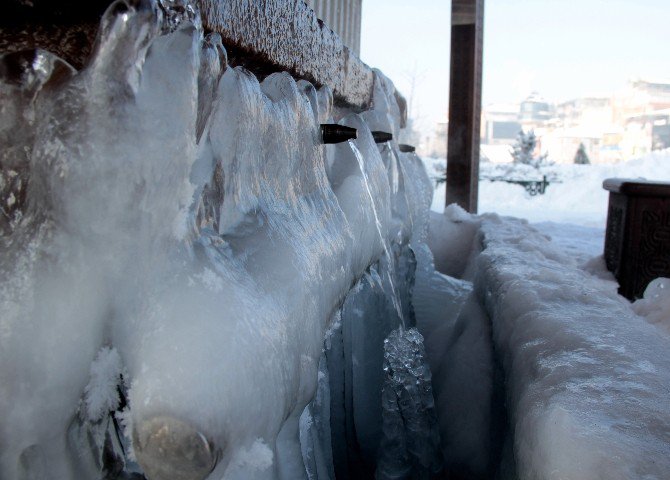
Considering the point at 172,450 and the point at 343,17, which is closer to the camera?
the point at 172,450

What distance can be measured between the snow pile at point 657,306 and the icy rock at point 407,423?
1271mm

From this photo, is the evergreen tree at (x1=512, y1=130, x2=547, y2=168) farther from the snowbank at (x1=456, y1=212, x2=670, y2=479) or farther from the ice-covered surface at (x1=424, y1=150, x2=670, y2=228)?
the snowbank at (x1=456, y1=212, x2=670, y2=479)

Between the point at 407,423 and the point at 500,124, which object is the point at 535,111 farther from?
the point at 407,423

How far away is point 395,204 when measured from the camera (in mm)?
2068

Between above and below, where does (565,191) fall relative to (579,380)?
below

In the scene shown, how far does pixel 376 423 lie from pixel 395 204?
826mm

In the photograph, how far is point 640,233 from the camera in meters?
4.04

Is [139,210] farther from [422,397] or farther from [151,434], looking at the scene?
[422,397]

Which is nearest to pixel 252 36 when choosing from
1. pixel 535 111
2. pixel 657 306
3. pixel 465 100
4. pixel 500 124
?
pixel 657 306

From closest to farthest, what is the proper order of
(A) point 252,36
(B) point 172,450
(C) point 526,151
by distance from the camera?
(B) point 172,450 < (A) point 252,36 < (C) point 526,151

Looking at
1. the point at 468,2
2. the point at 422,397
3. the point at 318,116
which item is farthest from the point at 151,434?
the point at 468,2

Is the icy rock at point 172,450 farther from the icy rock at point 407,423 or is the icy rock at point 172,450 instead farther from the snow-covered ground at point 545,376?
the icy rock at point 407,423

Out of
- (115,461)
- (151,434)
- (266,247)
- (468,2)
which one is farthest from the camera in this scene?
(468,2)

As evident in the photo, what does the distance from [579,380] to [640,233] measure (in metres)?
3.68
